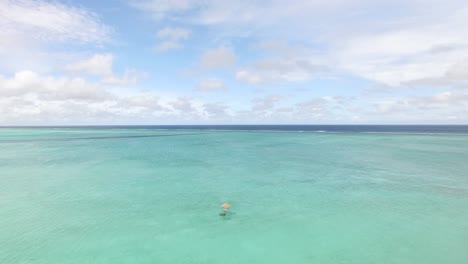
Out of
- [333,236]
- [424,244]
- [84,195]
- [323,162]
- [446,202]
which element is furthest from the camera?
[323,162]

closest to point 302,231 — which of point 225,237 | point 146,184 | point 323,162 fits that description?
point 225,237

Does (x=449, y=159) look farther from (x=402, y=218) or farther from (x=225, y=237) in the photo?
(x=225, y=237)

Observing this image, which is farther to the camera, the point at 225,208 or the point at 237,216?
the point at 225,208

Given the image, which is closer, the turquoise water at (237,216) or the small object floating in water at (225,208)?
the turquoise water at (237,216)

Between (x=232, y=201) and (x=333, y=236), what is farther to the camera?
(x=232, y=201)

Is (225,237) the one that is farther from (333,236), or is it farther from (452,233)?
(452,233)

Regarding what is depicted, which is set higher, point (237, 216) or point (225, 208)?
point (225, 208)

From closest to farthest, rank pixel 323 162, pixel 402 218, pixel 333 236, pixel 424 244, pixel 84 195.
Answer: pixel 424 244
pixel 333 236
pixel 402 218
pixel 84 195
pixel 323 162

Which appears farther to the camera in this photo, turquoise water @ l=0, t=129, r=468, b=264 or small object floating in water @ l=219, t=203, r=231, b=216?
small object floating in water @ l=219, t=203, r=231, b=216

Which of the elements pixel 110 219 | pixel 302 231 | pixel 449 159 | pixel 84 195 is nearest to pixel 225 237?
pixel 302 231
